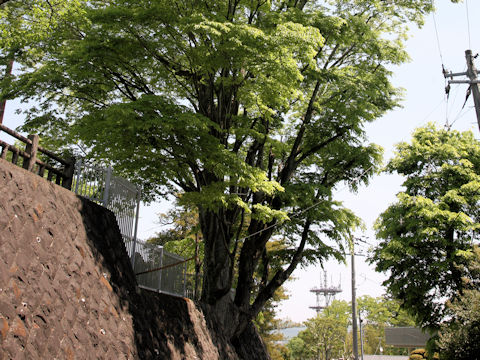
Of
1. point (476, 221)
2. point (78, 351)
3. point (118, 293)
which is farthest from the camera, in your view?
point (476, 221)

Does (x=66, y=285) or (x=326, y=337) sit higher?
(x=66, y=285)

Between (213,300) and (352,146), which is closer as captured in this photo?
(213,300)

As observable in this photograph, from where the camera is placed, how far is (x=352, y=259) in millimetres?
25188

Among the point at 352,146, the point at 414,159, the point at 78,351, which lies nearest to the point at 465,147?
the point at 414,159

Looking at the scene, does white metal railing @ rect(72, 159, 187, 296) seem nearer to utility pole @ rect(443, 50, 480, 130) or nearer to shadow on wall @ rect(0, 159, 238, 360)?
shadow on wall @ rect(0, 159, 238, 360)

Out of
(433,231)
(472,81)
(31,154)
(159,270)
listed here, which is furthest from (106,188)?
(433,231)

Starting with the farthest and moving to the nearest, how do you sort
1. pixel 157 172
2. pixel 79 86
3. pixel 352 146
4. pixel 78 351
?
pixel 352 146
pixel 79 86
pixel 157 172
pixel 78 351

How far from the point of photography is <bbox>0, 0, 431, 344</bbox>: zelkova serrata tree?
33.4 ft

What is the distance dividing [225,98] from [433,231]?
13663mm

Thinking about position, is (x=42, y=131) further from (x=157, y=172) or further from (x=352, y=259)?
(x=352, y=259)

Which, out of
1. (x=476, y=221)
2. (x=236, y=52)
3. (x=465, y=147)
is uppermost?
(x=465, y=147)

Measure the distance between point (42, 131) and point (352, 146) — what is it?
11.2 m

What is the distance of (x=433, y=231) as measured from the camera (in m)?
20.9

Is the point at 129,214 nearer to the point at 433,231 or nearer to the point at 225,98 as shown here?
the point at 225,98
